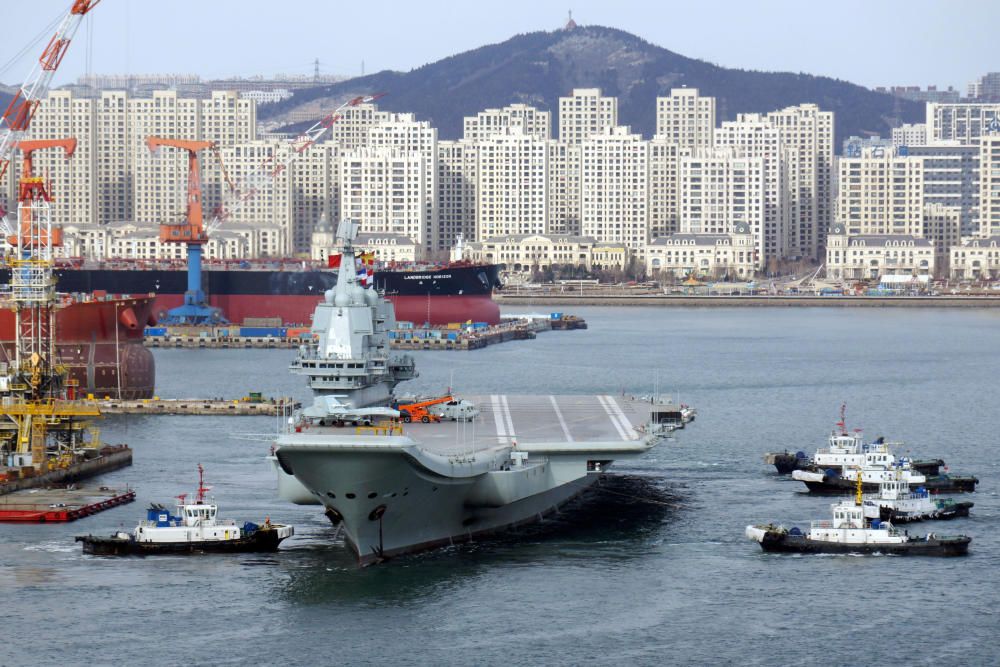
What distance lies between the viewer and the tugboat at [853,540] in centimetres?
4053

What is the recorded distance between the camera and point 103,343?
228 feet

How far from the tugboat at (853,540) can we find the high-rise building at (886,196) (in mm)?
158936

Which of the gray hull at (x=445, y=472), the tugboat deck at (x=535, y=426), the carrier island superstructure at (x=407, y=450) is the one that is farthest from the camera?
the tugboat deck at (x=535, y=426)

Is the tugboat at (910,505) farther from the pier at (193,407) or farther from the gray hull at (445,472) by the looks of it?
the pier at (193,407)

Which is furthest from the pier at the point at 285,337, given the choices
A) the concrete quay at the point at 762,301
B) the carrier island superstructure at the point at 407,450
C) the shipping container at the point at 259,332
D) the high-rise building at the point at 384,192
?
the high-rise building at the point at 384,192

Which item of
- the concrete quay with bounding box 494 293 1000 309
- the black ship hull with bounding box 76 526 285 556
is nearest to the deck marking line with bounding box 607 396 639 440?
the black ship hull with bounding box 76 526 285 556

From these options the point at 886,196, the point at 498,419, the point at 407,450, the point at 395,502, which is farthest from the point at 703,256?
the point at 407,450

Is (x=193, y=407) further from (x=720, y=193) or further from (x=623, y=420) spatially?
(x=720, y=193)

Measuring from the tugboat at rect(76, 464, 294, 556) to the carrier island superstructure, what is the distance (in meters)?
1.35

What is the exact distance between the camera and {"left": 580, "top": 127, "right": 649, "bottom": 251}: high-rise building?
197 metres

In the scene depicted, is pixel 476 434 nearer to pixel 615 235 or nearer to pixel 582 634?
pixel 582 634

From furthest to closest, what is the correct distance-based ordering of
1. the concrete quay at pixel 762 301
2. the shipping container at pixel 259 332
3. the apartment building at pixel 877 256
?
the apartment building at pixel 877 256 → the concrete quay at pixel 762 301 → the shipping container at pixel 259 332

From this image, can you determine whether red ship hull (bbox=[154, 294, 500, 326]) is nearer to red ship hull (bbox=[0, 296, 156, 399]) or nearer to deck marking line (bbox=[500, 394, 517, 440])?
red ship hull (bbox=[0, 296, 156, 399])

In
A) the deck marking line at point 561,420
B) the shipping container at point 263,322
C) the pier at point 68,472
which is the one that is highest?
the shipping container at point 263,322
